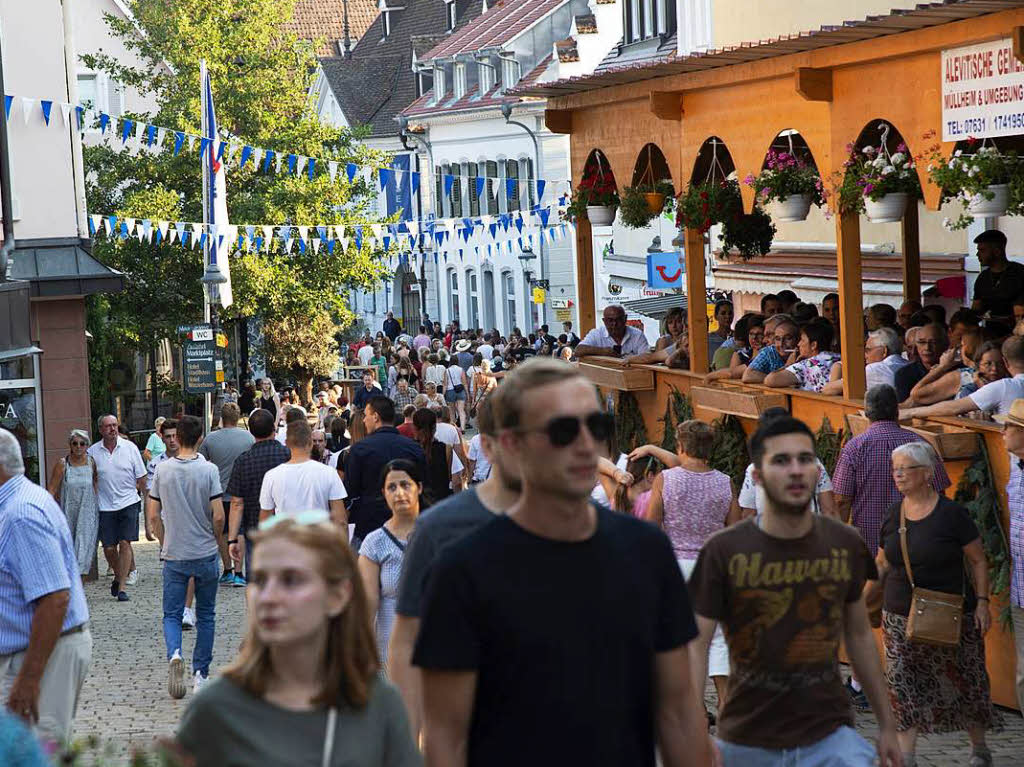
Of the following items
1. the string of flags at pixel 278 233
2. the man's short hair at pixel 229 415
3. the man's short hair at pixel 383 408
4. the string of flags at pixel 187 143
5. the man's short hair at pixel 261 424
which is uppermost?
the string of flags at pixel 187 143

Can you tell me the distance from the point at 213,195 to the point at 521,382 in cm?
2535

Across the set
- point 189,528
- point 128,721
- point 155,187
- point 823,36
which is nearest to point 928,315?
point 823,36

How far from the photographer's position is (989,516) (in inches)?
386

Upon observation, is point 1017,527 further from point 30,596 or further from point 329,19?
point 329,19

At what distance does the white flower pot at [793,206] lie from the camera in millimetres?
13297

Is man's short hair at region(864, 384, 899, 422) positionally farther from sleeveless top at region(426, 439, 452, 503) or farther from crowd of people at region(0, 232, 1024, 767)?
sleeveless top at region(426, 439, 452, 503)

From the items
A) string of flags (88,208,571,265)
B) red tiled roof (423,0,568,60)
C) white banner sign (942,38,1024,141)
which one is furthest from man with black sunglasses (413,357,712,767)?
red tiled roof (423,0,568,60)

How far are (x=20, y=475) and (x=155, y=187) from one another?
1046 inches

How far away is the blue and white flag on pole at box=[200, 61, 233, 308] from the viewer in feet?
92.9

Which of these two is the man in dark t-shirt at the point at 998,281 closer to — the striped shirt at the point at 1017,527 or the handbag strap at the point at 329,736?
the striped shirt at the point at 1017,527

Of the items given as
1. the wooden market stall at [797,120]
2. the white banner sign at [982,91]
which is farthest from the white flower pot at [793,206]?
the white banner sign at [982,91]

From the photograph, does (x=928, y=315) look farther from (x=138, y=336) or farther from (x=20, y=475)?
(x=138, y=336)

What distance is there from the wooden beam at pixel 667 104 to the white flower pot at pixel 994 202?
4.34m

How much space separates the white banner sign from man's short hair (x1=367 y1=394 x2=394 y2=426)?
145 inches
